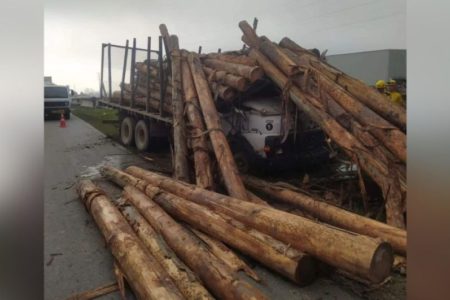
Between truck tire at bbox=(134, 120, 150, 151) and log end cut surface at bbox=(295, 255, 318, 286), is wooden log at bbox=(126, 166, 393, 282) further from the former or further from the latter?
truck tire at bbox=(134, 120, 150, 151)

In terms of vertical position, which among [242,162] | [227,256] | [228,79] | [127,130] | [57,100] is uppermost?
[228,79]

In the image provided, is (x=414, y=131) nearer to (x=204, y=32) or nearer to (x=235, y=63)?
(x=204, y=32)

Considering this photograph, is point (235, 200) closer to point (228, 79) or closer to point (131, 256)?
point (131, 256)

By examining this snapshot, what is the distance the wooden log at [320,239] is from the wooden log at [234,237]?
100mm

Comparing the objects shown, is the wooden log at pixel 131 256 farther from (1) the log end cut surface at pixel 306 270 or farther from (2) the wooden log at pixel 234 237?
(1) the log end cut surface at pixel 306 270

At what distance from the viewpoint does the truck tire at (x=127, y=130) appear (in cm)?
477

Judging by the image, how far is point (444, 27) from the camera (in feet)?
3.48

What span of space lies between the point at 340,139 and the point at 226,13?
2.16 metres

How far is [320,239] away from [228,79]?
2.80 m

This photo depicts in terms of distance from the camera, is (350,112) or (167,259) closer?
(167,259)

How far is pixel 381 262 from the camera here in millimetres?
1891

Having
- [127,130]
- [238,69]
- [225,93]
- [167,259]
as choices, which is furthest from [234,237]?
[127,130]

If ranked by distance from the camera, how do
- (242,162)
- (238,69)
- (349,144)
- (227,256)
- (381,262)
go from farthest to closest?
(238,69) < (242,162) < (349,144) < (227,256) < (381,262)

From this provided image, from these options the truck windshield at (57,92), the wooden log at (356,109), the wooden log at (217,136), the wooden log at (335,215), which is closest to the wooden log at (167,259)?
the wooden log at (217,136)
